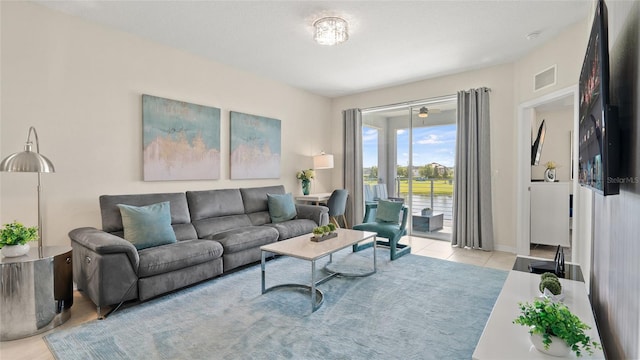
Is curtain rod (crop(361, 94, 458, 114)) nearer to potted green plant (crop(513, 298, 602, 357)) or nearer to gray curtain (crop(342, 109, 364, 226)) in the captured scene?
gray curtain (crop(342, 109, 364, 226))

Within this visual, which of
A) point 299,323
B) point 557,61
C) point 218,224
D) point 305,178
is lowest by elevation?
point 299,323

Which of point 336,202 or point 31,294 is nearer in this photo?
point 31,294

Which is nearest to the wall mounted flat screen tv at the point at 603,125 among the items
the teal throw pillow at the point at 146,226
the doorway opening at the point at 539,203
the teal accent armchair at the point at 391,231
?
the teal accent armchair at the point at 391,231

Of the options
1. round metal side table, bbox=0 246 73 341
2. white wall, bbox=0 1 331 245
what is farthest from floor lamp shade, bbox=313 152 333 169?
round metal side table, bbox=0 246 73 341

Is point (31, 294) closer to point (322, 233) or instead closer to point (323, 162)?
point (322, 233)

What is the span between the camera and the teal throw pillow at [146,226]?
301 cm

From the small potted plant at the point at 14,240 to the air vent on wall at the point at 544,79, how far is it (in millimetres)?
5379

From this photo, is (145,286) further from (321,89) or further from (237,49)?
(321,89)

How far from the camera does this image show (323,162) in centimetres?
577

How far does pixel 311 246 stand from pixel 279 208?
64.3 inches

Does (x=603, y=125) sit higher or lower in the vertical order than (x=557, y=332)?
higher

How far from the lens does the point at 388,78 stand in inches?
205

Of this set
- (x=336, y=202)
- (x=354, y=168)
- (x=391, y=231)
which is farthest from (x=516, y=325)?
(x=354, y=168)

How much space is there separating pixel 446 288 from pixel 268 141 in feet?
11.2
